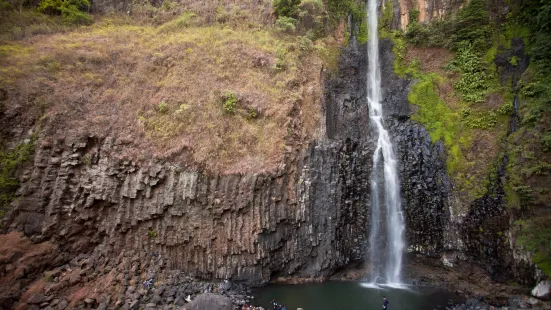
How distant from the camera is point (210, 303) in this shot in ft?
43.2

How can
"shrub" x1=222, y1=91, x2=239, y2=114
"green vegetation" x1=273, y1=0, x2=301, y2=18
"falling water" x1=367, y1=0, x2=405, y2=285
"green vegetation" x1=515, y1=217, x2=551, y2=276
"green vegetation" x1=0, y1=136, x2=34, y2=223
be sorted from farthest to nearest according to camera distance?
"green vegetation" x1=273, y1=0, x2=301, y2=18 → "shrub" x1=222, y1=91, x2=239, y2=114 → "falling water" x1=367, y1=0, x2=405, y2=285 → "green vegetation" x1=0, y1=136, x2=34, y2=223 → "green vegetation" x1=515, y1=217, x2=551, y2=276

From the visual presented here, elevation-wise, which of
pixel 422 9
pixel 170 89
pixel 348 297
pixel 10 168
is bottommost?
pixel 348 297

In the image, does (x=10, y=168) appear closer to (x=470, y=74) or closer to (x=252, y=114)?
(x=252, y=114)

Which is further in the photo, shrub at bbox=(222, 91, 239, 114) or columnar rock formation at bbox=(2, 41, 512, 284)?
shrub at bbox=(222, 91, 239, 114)

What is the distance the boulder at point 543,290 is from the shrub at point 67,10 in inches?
1263

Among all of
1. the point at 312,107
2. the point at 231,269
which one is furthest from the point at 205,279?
the point at 312,107

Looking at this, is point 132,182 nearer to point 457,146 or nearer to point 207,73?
point 207,73

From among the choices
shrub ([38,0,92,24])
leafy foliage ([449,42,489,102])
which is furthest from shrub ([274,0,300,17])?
shrub ([38,0,92,24])

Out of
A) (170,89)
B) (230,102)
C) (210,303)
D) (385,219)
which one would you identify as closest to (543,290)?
(385,219)

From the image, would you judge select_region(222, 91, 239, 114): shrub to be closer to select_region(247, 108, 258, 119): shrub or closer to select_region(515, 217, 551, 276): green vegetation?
select_region(247, 108, 258, 119): shrub

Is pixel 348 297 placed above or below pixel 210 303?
below

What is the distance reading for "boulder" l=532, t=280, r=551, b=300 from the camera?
13.0 metres

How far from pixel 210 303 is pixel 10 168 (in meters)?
11.9

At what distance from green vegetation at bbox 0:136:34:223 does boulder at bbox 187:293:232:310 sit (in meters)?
9.98
